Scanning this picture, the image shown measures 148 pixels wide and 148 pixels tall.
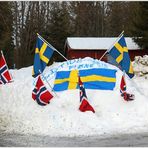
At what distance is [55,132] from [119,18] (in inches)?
1908

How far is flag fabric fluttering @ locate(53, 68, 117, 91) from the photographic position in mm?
17641

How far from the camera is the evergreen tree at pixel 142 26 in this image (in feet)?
110

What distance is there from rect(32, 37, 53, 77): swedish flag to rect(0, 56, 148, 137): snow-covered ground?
123cm

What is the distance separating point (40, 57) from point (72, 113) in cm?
295

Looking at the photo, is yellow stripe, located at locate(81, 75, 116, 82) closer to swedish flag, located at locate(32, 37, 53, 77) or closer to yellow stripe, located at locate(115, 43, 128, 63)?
yellow stripe, located at locate(115, 43, 128, 63)

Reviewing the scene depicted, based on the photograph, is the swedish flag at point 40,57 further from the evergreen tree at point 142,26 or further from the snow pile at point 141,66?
the evergreen tree at point 142,26

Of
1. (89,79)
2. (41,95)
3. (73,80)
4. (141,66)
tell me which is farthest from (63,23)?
(41,95)

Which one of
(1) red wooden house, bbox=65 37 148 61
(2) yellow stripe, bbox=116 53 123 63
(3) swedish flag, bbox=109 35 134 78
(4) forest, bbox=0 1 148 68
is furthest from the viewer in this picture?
(4) forest, bbox=0 1 148 68

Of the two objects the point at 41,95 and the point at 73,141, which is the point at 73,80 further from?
the point at 73,141

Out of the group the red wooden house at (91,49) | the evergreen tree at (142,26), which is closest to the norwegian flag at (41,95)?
the evergreen tree at (142,26)

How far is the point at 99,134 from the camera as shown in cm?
1320

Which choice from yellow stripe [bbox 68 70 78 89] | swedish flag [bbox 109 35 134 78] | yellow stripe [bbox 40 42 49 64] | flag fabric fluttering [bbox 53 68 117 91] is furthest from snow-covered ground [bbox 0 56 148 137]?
yellow stripe [bbox 40 42 49 64]

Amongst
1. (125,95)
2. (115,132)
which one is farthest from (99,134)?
(125,95)

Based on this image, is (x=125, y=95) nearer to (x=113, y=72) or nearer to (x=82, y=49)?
(x=113, y=72)
